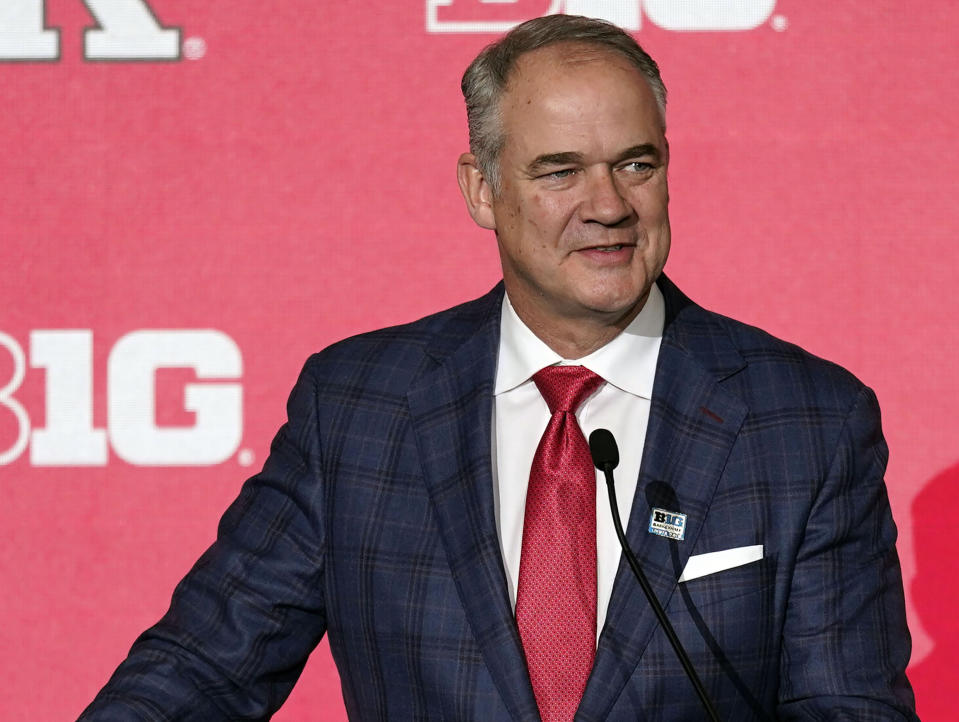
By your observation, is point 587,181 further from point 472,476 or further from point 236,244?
point 236,244

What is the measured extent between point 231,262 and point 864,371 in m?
1.13

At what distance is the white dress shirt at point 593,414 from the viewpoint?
1535mm

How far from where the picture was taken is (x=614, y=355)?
162cm

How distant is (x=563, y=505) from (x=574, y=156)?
39cm

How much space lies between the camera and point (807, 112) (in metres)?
2.42

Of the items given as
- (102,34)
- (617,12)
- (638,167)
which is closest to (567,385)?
(638,167)


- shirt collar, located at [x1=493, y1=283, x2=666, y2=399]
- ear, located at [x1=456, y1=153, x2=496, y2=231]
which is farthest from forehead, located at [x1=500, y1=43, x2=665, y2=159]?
shirt collar, located at [x1=493, y1=283, x2=666, y2=399]

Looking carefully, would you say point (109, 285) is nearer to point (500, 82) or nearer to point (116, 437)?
point (116, 437)

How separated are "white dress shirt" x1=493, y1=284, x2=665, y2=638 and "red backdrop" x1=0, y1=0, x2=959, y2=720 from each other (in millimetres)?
832

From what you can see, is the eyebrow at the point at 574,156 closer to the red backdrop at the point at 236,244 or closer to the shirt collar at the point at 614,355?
the shirt collar at the point at 614,355

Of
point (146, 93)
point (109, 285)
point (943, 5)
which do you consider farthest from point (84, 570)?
point (943, 5)

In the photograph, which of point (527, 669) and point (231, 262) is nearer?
point (527, 669)

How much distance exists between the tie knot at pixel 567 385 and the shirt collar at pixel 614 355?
0.05ft

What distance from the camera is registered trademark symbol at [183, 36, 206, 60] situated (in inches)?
97.3
